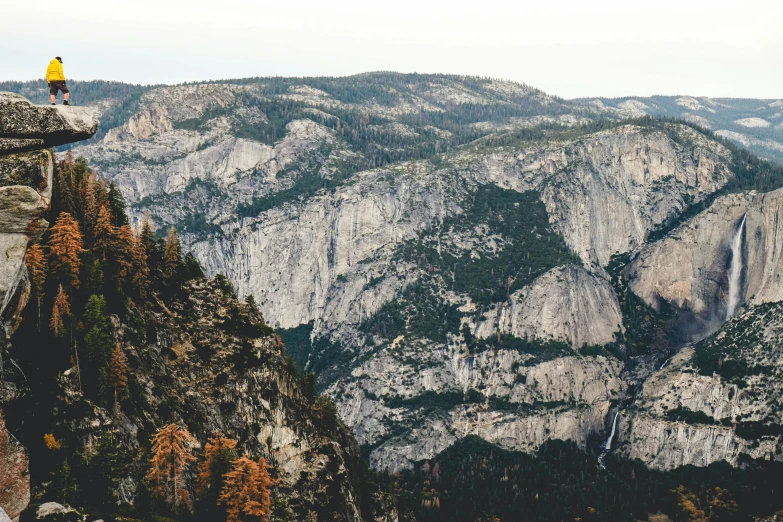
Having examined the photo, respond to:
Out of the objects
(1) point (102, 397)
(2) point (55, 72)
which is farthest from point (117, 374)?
(2) point (55, 72)

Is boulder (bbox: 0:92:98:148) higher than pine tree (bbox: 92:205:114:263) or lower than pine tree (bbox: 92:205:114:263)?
higher

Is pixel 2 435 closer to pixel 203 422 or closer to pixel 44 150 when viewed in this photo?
pixel 44 150

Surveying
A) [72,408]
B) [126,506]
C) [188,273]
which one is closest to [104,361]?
[72,408]

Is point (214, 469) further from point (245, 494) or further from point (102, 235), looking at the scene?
point (102, 235)

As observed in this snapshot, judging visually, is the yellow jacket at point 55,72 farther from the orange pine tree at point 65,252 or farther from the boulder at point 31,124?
the orange pine tree at point 65,252

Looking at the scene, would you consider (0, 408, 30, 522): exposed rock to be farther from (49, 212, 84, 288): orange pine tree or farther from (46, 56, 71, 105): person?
(49, 212, 84, 288): orange pine tree

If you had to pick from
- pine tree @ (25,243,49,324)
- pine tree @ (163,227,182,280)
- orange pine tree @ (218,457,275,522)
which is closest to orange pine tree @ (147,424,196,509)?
orange pine tree @ (218,457,275,522)
